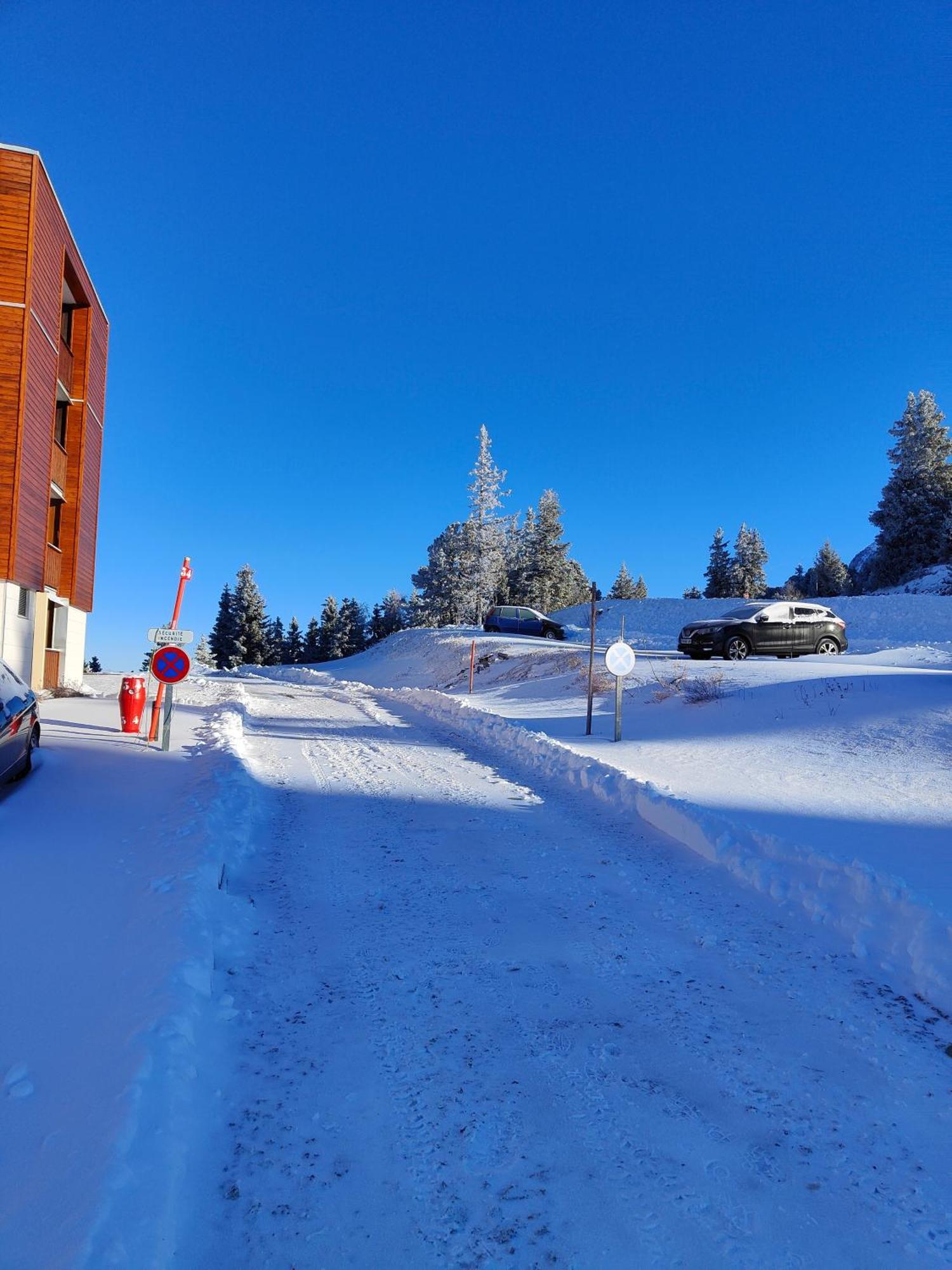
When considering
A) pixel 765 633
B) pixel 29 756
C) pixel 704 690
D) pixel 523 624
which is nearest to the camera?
pixel 29 756

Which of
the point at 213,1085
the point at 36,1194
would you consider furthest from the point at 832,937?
the point at 36,1194

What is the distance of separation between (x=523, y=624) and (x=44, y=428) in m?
25.5

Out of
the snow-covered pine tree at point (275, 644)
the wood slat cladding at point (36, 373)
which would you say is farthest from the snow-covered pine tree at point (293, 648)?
the wood slat cladding at point (36, 373)

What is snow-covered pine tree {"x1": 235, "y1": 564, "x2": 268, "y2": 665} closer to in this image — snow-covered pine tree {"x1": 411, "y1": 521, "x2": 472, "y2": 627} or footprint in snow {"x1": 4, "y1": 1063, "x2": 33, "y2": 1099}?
snow-covered pine tree {"x1": 411, "y1": 521, "x2": 472, "y2": 627}

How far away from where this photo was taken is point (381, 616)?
3063 inches

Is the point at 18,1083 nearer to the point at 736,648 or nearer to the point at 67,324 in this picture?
the point at 736,648

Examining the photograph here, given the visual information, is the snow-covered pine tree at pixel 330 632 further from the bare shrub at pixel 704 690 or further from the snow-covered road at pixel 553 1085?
the snow-covered road at pixel 553 1085

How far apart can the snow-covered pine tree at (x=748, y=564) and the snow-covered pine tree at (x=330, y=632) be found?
38564 millimetres

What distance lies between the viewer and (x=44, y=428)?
1814 centimetres

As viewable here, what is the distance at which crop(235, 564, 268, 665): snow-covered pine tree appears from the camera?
6500 centimetres

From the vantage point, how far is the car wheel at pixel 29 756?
7074 mm

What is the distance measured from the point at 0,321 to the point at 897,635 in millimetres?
35310

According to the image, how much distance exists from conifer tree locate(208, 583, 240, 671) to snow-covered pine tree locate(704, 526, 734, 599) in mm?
43354

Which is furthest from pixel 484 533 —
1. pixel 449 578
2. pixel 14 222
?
pixel 14 222
